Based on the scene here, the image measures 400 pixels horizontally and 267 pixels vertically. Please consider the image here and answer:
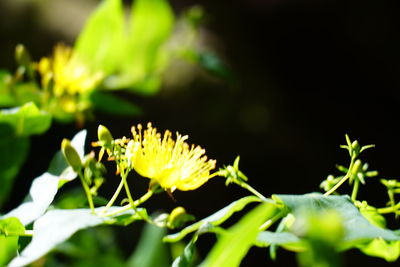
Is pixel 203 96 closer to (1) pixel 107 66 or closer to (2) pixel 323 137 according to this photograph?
(2) pixel 323 137

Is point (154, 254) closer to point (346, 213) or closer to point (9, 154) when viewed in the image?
point (9, 154)

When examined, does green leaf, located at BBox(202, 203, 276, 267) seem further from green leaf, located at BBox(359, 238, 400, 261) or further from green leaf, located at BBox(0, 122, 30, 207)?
green leaf, located at BBox(0, 122, 30, 207)

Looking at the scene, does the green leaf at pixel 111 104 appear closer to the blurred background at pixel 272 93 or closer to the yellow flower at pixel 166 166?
the yellow flower at pixel 166 166

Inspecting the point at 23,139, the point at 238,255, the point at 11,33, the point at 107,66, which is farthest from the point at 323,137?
the point at 238,255

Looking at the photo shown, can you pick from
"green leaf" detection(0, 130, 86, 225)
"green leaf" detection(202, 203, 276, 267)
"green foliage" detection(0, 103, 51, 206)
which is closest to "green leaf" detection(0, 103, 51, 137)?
"green foliage" detection(0, 103, 51, 206)

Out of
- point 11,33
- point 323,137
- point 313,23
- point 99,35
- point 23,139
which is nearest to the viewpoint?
point 23,139

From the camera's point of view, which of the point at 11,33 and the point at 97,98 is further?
the point at 11,33
